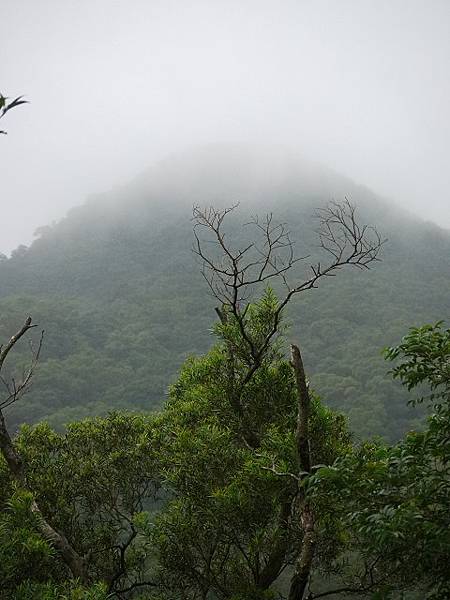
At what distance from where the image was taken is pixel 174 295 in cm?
5509

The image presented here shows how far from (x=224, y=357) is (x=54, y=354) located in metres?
35.8

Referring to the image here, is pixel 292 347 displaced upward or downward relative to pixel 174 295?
downward

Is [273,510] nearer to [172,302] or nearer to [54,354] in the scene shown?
[54,354]

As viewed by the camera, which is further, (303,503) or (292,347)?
(292,347)

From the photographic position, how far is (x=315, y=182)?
87.8m

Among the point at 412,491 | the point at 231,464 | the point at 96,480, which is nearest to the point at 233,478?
the point at 231,464

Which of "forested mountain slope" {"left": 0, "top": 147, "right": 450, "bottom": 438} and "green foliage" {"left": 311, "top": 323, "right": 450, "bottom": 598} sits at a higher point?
"forested mountain slope" {"left": 0, "top": 147, "right": 450, "bottom": 438}

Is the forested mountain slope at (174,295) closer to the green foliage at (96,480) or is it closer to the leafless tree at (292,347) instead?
the leafless tree at (292,347)

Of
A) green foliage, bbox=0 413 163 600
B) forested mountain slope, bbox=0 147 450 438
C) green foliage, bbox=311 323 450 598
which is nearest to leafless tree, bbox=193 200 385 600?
green foliage, bbox=311 323 450 598

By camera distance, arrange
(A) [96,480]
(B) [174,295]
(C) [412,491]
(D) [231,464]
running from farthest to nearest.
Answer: (B) [174,295] → (A) [96,480] → (D) [231,464] → (C) [412,491]

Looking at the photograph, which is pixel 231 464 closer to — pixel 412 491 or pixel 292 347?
pixel 292 347

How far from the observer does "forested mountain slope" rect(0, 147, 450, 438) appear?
33.8 meters

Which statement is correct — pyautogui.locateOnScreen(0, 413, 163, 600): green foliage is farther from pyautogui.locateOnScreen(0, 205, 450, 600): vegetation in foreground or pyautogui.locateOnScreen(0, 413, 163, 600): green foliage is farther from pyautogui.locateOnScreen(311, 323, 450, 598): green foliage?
pyautogui.locateOnScreen(311, 323, 450, 598): green foliage

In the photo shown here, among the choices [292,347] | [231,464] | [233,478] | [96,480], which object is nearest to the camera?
[292,347]
